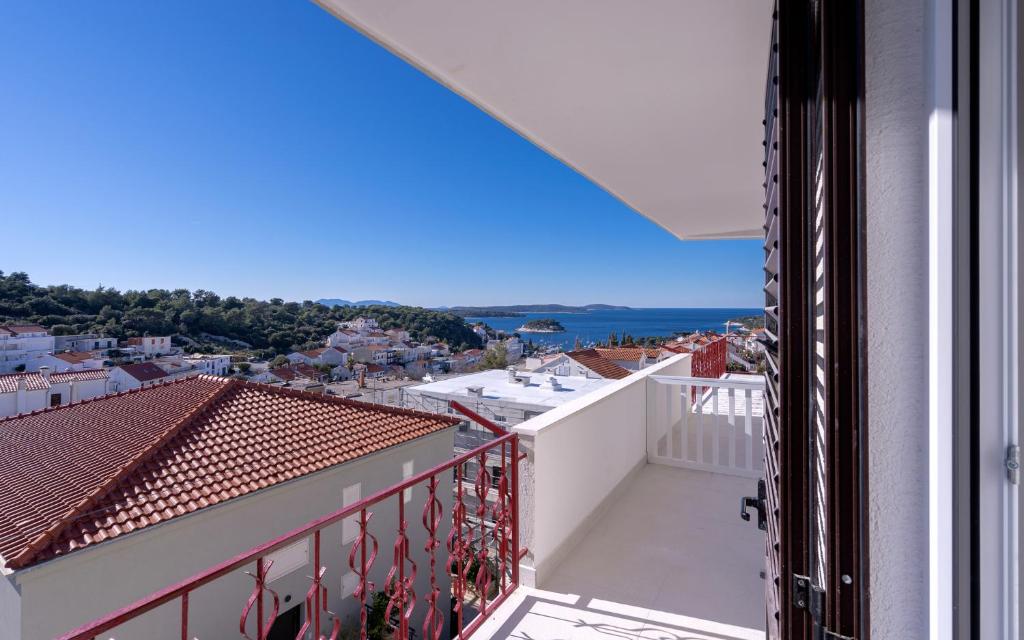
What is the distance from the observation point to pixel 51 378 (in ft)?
42.6

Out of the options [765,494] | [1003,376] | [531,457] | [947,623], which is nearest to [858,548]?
[947,623]

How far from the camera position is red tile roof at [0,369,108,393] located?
12797 mm

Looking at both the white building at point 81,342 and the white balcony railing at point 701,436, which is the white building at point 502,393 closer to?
the white balcony railing at point 701,436

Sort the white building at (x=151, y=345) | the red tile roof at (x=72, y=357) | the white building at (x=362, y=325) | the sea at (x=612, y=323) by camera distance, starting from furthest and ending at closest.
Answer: the sea at (x=612, y=323) → the white building at (x=362, y=325) → the red tile roof at (x=72, y=357) → the white building at (x=151, y=345)

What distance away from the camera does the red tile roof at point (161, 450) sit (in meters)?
6.31

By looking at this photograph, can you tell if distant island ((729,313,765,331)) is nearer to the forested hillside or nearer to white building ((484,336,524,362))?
white building ((484,336,524,362))

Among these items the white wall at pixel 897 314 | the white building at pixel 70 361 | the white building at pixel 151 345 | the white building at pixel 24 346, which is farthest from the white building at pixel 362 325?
the white wall at pixel 897 314

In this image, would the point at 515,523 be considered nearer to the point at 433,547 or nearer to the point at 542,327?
the point at 433,547

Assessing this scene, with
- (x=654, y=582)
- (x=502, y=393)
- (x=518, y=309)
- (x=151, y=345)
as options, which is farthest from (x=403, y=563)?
(x=518, y=309)

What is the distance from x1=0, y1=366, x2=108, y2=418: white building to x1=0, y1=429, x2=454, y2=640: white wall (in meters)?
8.90

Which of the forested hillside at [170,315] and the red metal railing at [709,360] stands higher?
the forested hillside at [170,315]

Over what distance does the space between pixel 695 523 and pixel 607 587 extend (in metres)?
0.86

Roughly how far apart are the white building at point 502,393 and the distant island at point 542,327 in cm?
633

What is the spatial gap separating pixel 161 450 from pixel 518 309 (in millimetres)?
15498
